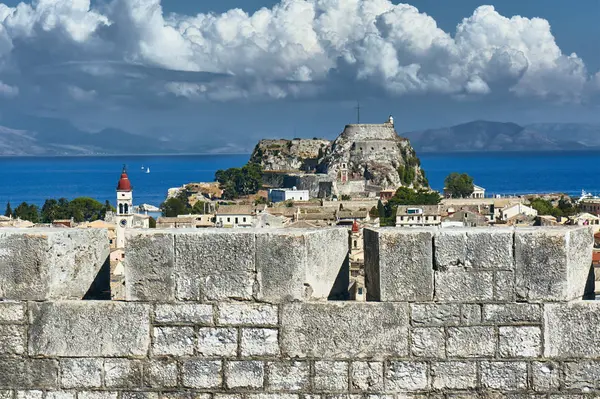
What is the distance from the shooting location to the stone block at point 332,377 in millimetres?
5102

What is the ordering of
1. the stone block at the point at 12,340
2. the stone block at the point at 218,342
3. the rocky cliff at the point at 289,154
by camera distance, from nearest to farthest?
the stone block at the point at 218,342, the stone block at the point at 12,340, the rocky cliff at the point at 289,154

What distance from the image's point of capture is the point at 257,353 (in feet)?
16.9

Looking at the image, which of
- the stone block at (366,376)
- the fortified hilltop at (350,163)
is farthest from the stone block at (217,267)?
the fortified hilltop at (350,163)

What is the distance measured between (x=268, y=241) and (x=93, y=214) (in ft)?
335

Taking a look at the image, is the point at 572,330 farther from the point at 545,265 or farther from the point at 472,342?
the point at 472,342

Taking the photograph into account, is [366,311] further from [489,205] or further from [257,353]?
[489,205]

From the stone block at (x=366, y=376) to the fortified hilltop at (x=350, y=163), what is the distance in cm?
13690

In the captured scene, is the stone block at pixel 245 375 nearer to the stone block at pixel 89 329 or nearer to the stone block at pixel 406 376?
the stone block at pixel 89 329

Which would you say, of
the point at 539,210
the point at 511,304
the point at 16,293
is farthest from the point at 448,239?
the point at 539,210

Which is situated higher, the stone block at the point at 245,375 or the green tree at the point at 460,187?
the green tree at the point at 460,187

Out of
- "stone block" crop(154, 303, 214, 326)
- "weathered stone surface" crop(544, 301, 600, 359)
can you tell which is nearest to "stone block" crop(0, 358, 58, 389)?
"stone block" crop(154, 303, 214, 326)

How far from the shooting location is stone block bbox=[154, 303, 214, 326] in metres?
5.18

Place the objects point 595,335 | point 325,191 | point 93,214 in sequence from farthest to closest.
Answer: point 325,191 → point 93,214 → point 595,335

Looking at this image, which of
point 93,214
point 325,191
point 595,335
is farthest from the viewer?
point 325,191
